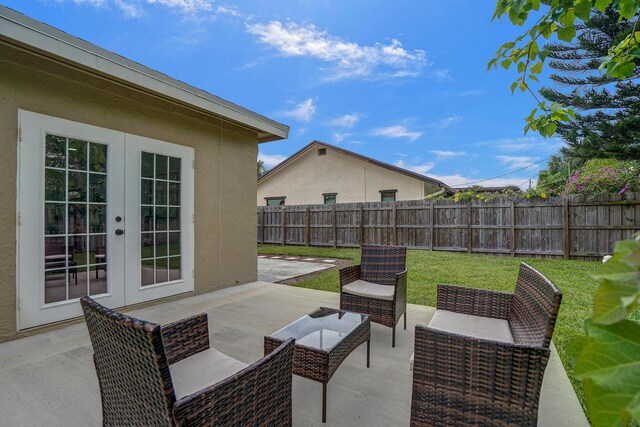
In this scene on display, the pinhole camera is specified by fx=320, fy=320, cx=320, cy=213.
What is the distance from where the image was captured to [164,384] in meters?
1.24

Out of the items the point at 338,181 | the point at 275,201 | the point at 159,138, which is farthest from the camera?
the point at 275,201

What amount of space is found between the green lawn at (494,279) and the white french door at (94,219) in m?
2.56

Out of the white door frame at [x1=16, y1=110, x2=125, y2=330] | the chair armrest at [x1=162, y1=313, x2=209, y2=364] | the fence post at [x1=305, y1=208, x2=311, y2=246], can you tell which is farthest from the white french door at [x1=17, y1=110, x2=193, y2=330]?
the fence post at [x1=305, y1=208, x2=311, y2=246]

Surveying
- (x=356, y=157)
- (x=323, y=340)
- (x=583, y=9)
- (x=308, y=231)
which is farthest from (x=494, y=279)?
(x=356, y=157)

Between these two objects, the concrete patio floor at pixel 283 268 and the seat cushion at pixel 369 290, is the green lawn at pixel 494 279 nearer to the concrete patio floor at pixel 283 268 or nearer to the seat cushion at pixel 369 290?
the concrete patio floor at pixel 283 268

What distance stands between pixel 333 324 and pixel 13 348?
3.18 meters

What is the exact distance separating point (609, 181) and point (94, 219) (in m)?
11.2

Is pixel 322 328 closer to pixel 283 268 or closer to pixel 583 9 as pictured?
pixel 583 9

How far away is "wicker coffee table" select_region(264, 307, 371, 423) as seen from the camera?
213 centimetres

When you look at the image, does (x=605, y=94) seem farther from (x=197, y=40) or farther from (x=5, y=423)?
(x=5, y=423)

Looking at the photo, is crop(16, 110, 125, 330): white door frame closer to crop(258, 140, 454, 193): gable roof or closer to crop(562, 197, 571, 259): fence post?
crop(562, 197, 571, 259): fence post

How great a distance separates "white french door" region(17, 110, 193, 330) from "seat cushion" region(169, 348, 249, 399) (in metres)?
2.77

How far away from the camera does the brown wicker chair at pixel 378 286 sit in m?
3.35

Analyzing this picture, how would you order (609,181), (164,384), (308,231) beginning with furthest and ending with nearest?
(308,231) < (609,181) < (164,384)
